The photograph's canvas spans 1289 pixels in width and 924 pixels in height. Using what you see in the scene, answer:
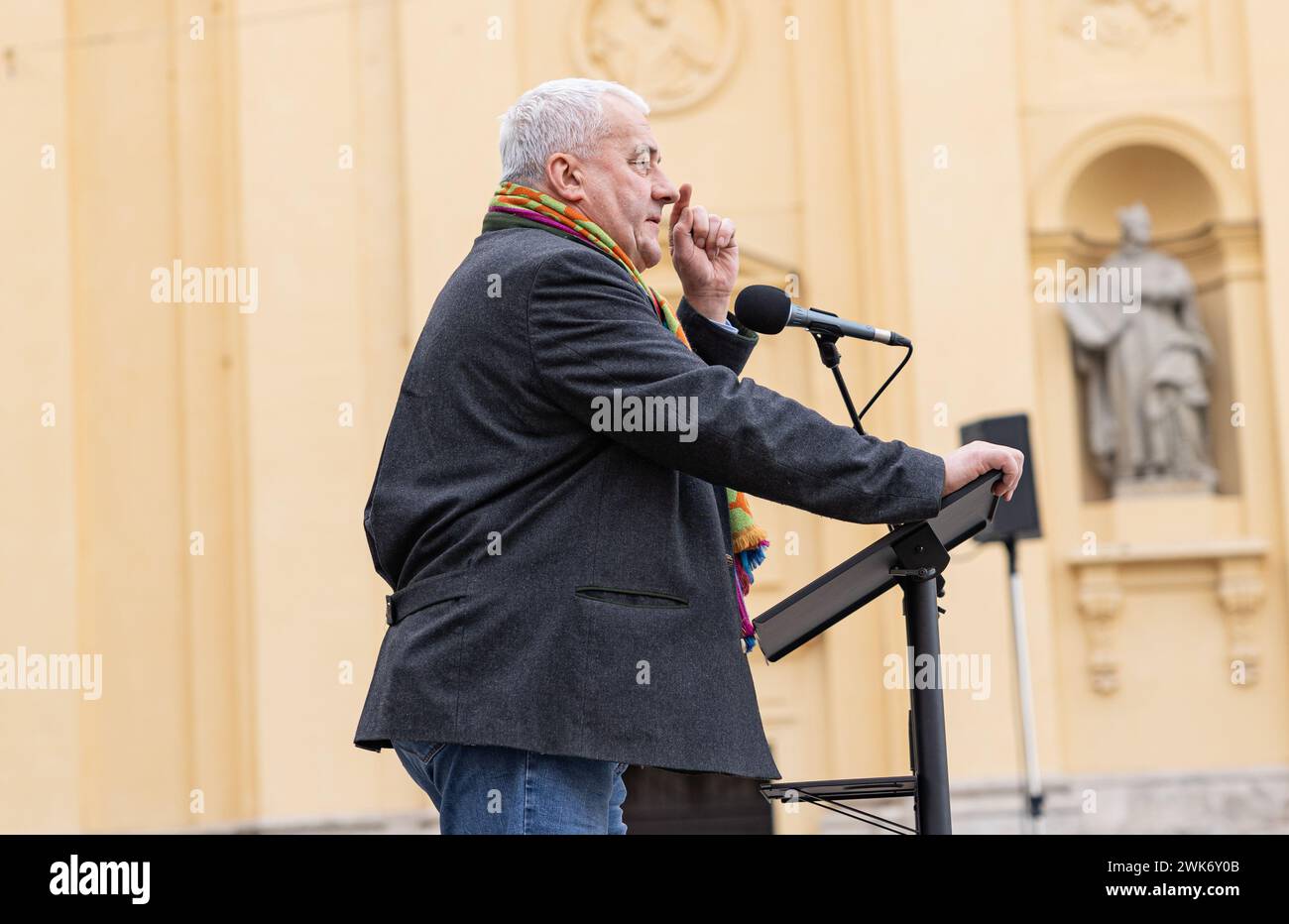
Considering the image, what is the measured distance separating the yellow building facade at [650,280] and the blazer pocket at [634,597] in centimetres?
743

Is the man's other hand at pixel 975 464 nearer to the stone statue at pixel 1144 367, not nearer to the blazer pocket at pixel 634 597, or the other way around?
the blazer pocket at pixel 634 597

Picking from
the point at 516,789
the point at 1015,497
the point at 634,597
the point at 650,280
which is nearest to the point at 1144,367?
the point at 1015,497

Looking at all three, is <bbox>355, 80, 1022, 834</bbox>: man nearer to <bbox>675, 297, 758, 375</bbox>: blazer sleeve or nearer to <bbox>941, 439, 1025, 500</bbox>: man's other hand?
<bbox>941, 439, 1025, 500</bbox>: man's other hand

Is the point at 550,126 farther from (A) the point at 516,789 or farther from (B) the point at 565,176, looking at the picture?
(A) the point at 516,789

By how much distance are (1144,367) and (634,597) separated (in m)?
8.00

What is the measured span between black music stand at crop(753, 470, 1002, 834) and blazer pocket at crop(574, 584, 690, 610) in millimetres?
128

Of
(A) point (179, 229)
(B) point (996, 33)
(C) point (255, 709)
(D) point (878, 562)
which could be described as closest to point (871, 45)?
(B) point (996, 33)

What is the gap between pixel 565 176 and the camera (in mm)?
2799

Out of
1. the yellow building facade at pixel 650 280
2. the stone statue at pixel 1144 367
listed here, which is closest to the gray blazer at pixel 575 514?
the yellow building facade at pixel 650 280

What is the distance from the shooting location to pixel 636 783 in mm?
10266

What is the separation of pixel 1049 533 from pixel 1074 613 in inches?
18.4

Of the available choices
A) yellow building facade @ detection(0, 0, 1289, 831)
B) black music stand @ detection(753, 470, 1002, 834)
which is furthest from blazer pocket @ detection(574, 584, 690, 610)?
yellow building facade @ detection(0, 0, 1289, 831)

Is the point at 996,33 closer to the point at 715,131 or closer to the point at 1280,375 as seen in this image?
the point at 715,131

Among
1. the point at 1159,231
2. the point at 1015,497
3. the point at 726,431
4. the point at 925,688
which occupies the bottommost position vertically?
the point at 925,688
